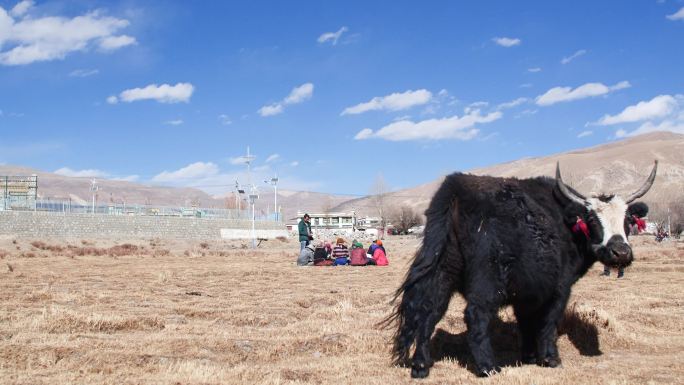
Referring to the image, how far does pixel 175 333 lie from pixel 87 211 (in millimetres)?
58691

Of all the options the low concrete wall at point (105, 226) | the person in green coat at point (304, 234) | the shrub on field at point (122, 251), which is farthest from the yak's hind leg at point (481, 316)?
the low concrete wall at point (105, 226)

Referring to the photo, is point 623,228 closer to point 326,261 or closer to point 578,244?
point 578,244

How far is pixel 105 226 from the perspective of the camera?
192 ft

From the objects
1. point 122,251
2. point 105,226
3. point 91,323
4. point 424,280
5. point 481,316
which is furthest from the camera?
point 105,226

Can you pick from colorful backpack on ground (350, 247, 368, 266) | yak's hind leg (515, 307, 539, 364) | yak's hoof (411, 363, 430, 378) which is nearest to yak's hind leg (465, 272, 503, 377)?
yak's hoof (411, 363, 430, 378)

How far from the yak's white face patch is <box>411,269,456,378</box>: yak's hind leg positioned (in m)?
1.94

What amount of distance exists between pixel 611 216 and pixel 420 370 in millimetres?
2918

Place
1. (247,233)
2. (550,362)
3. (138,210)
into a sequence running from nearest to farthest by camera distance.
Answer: (550,362) → (138,210) → (247,233)

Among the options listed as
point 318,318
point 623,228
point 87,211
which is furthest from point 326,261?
point 87,211

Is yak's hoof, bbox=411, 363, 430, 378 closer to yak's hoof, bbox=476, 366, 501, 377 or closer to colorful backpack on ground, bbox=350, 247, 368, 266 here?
yak's hoof, bbox=476, 366, 501, 377

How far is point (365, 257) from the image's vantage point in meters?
24.1

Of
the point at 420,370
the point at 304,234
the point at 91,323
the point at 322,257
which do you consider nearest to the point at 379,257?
the point at 322,257

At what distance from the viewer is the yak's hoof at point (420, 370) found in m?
6.67

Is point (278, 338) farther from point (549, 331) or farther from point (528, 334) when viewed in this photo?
point (549, 331)
